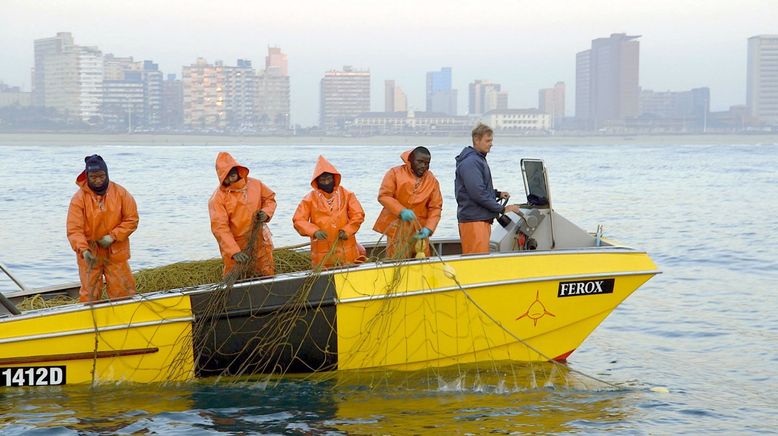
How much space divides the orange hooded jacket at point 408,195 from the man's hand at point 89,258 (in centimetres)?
234

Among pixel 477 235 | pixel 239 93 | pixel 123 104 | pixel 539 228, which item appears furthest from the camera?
pixel 239 93

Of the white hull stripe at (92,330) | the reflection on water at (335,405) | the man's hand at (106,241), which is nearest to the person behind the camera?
the white hull stripe at (92,330)

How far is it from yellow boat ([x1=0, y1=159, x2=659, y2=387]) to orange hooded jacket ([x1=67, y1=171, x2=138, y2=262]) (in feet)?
1.95

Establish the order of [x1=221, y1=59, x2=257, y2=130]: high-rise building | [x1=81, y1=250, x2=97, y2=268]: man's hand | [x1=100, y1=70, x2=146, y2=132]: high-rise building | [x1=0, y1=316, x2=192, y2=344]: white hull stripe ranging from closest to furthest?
[x1=0, y1=316, x2=192, y2=344]: white hull stripe, [x1=81, y1=250, x2=97, y2=268]: man's hand, [x1=100, y1=70, x2=146, y2=132]: high-rise building, [x1=221, y1=59, x2=257, y2=130]: high-rise building

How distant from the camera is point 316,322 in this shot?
313 inches

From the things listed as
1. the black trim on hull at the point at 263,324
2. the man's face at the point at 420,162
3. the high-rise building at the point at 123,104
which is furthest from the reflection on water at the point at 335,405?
the high-rise building at the point at 123,104

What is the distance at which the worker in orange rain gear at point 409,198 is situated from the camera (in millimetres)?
8547

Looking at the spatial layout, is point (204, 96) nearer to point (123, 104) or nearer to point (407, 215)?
point (123, 104)

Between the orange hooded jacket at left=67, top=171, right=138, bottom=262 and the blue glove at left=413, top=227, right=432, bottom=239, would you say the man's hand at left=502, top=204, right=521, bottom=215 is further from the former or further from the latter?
the orange hooded jacket at left=67, top=171, right=138, bottom=262

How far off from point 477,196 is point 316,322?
1782mm

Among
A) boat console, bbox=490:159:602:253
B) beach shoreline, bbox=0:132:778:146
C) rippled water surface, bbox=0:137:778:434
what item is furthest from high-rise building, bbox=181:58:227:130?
boat console, bbox=490:159:602:253

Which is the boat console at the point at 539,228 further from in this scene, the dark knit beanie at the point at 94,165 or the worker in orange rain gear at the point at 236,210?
the dark knit beanie at the point at 94,165

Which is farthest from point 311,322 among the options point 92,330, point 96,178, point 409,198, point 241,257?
point 96,178

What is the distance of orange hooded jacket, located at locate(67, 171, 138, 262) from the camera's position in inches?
317
